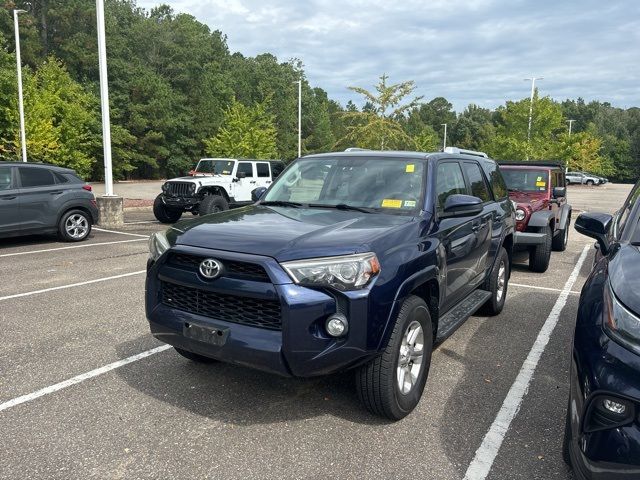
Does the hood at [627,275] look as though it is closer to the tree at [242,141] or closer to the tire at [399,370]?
the tire at [399,370]

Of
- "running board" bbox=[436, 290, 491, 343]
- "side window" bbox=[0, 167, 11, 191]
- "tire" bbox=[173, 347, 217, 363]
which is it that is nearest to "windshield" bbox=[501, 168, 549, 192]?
"running board" bbox=[436, 290, 491, 343]

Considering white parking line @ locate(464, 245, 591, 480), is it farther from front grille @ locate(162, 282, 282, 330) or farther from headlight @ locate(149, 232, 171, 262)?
headlight @ locate(149, 232, 171, 262)

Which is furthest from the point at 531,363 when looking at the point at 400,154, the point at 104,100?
the point at 104,100

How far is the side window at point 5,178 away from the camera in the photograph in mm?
9812

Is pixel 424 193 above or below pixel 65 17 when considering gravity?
below

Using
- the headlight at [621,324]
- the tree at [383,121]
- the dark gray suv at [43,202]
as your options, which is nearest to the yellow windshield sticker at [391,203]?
the headlight at [621,324]

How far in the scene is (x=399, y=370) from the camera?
331 centimetres

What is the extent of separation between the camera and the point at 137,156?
42.1 m

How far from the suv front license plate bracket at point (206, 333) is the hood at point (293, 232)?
0.49m

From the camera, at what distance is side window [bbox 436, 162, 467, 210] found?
4218 mm

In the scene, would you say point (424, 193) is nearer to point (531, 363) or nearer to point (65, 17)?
point (531, 363)

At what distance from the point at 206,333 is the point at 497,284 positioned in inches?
144

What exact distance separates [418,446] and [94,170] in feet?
142

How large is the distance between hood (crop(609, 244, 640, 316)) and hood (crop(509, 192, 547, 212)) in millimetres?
5795
